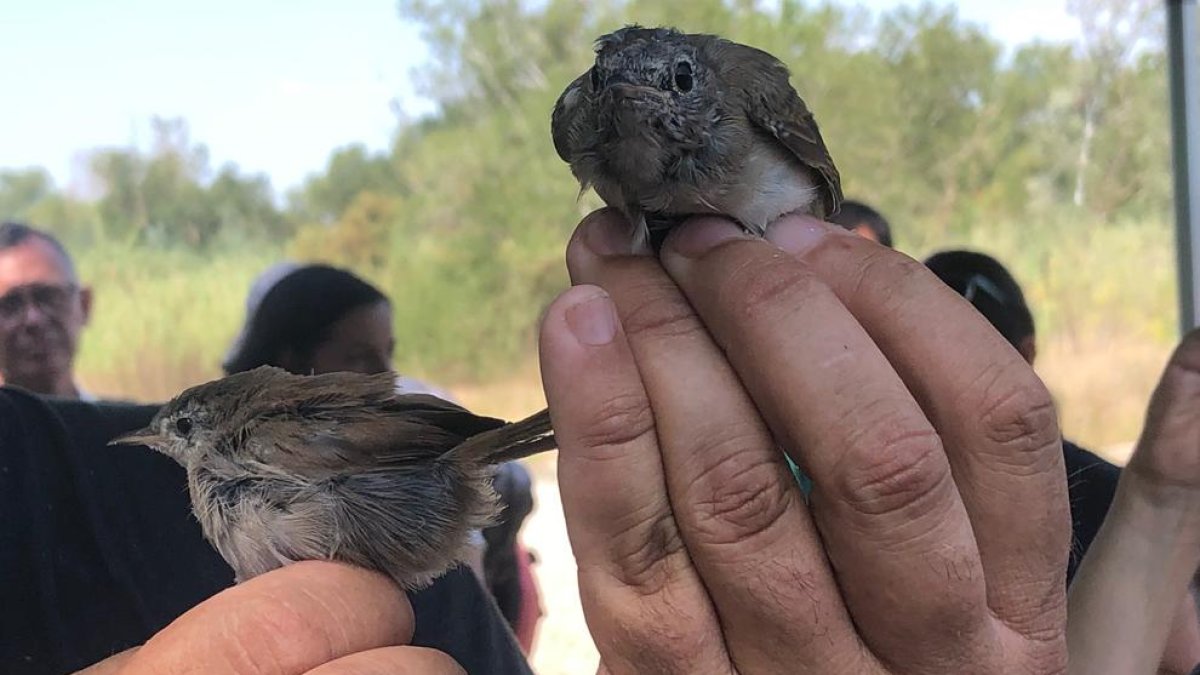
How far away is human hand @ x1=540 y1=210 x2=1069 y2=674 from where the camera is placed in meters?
0.77

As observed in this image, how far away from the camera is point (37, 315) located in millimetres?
3555

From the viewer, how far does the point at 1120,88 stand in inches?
296

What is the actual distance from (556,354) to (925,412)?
343mm

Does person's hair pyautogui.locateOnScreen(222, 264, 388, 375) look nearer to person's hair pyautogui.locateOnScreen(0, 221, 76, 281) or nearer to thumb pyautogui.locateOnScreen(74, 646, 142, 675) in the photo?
person's hair pyautogui.locateOnScreen(0, 221, 76, 281)

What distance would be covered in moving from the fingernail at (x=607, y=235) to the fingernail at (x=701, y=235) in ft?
0.17

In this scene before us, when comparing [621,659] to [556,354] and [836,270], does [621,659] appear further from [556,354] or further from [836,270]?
[836,270]

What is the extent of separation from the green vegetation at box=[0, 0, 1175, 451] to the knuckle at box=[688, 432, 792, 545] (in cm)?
381

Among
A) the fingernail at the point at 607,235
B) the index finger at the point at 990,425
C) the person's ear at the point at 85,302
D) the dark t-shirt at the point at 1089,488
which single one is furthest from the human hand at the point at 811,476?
the person's ear at the point at 85,302

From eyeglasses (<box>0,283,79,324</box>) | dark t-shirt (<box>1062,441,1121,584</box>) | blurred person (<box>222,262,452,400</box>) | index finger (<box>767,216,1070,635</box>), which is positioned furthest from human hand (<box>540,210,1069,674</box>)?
eyeglasses (<box>0,283,79,324</box>)

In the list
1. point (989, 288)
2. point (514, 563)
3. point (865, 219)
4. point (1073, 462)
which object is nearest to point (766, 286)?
point (1073, 462)

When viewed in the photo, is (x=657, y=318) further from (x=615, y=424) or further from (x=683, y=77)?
(x=683, y=77)

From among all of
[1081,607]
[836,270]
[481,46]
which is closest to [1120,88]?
[481,46]

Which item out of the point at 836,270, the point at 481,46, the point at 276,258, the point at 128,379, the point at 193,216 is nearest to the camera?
the point at 836,270

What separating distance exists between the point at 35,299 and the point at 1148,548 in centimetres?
379
